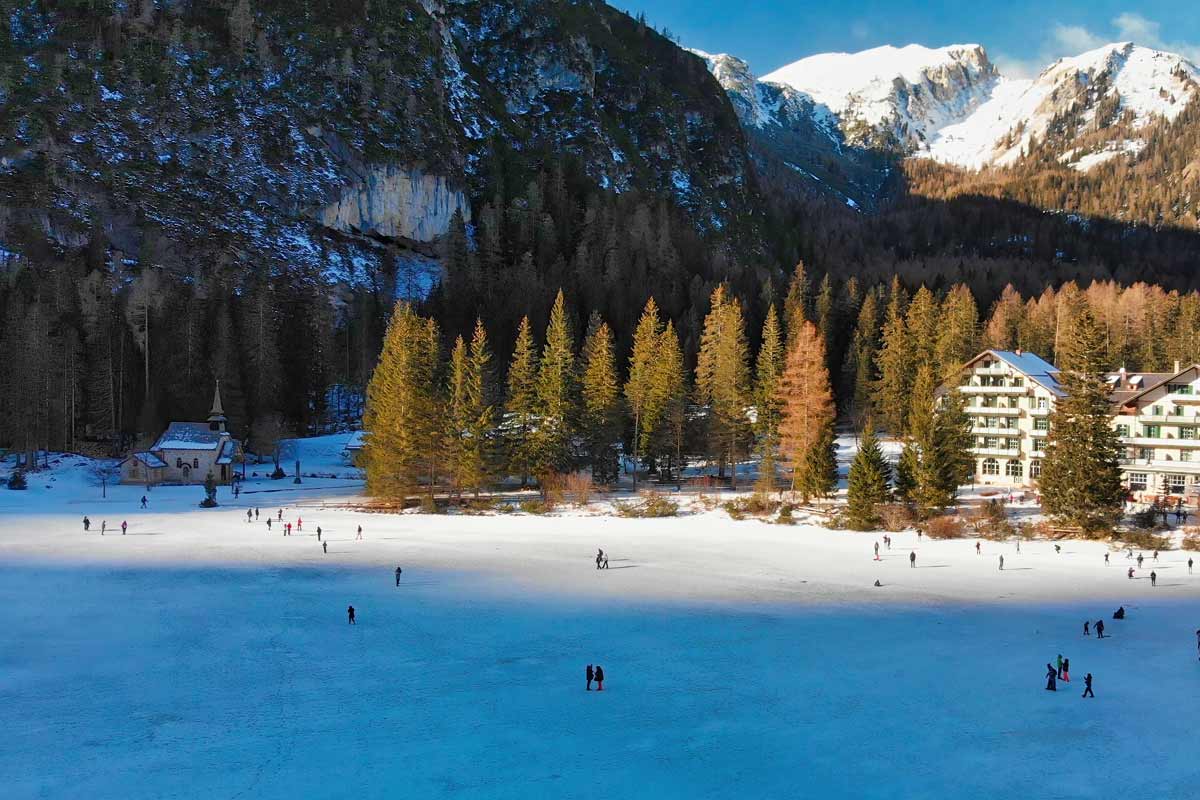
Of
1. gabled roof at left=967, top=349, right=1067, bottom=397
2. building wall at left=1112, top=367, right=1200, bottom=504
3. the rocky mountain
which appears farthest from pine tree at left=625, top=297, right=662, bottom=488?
the rocky mountain

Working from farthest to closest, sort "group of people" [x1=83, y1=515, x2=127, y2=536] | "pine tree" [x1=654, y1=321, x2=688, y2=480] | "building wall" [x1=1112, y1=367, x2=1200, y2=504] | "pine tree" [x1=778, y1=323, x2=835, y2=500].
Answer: "pine tree" [x1=654, y1=321, x2=688, y2=480]
"pine tree" [x1=778, y1=323, x2=835, y2=500]
"building wall" [x1=1112, y1=367, x2=1200, y2=504]
"group of people" [x1=83, y1=515, x2=127, y2=536]

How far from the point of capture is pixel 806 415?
5709cm

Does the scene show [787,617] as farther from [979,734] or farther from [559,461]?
[559,461]

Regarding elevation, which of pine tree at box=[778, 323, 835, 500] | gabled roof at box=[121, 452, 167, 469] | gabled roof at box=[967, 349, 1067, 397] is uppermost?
gabled roof at box=[967, 349, 1067, 397]

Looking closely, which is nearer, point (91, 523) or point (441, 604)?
point (441, 604)

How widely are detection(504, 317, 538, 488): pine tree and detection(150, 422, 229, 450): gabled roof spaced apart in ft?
88.3

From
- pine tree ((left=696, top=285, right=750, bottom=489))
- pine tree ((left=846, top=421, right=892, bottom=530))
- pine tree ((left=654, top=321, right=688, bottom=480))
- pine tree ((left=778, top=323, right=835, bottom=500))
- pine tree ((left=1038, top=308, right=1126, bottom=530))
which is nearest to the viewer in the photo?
pine tree ((left=1038, top=308, right=1126, bottom=530))

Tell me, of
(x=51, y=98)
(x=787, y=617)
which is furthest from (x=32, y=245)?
(x=787, y=617)

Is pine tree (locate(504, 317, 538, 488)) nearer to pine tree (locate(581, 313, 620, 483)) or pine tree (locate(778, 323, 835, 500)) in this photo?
pine tree (locate(581, 313, 620, 483))

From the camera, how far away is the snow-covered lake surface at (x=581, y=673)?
62.2ft

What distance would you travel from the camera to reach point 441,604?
108ft

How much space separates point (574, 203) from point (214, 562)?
12682cm

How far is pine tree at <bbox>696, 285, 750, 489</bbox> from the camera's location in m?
64.1

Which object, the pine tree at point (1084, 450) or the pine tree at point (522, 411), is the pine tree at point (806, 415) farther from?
the pine tree at point (522, 411)
